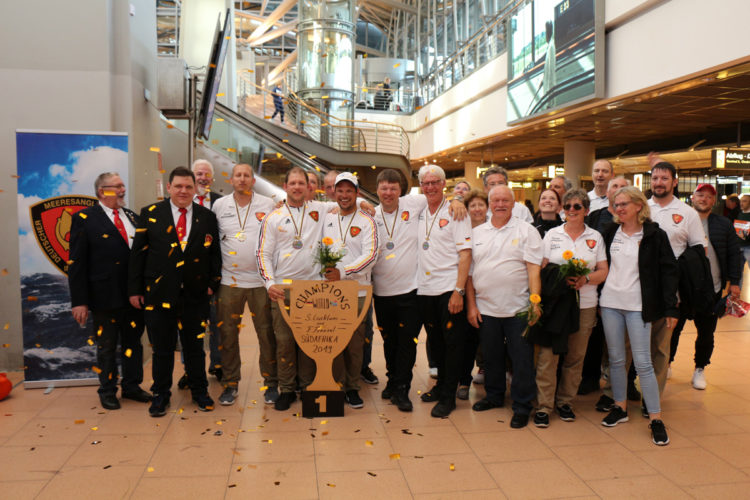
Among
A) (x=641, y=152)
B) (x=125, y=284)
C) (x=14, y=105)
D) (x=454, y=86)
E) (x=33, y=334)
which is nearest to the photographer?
(x=125, y=284)

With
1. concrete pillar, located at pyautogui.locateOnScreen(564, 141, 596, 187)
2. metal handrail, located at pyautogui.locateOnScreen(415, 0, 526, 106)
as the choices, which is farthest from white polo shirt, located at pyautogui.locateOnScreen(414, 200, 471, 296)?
concrete pillar, located at pyautogui.locateOnScreen(564, 141, 596, 187)

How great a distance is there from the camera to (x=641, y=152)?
49.1ft

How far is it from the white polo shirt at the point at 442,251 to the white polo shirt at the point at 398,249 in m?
0.10

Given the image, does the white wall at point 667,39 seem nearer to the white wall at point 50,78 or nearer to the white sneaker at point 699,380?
the white sneaker at point 699,380

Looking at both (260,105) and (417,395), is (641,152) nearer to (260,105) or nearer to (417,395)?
(260,105)

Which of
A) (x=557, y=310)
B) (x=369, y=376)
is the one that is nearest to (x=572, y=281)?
(x=557, y=310)

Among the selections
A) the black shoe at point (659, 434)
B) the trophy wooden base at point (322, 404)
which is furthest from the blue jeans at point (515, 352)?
the trophy wooden base at point (322, 404)

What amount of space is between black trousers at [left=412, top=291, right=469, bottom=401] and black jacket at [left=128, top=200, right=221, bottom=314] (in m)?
1.61

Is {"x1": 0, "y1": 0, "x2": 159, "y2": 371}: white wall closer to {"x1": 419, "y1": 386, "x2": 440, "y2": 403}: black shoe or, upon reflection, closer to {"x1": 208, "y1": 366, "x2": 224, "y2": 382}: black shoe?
{"x1": 208, "y1": 366, "x2": 224, "y2": 382}: black shoe

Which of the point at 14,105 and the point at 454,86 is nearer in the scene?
the point at 14,105

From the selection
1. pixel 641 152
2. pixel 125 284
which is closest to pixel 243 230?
pixel 125 284

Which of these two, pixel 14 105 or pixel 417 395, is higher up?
pixel 14 105

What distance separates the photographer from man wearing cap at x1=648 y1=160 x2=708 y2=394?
405 centimetres

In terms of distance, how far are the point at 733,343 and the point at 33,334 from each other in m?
6.90
